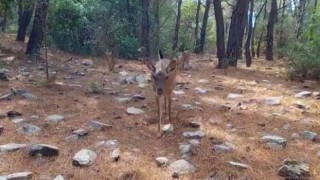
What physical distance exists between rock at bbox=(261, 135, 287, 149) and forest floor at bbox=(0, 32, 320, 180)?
0.29 feet

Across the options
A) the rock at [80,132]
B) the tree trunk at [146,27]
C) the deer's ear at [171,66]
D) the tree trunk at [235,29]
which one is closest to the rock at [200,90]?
the deer's ear at [171,66]

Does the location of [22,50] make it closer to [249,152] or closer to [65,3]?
[65,3]

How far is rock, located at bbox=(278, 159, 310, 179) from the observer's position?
4449 mm

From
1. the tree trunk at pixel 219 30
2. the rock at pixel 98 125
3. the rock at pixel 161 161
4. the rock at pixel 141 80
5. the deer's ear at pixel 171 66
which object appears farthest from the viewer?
the tree trunk at pixel 219 30

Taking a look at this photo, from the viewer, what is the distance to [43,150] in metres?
4.82

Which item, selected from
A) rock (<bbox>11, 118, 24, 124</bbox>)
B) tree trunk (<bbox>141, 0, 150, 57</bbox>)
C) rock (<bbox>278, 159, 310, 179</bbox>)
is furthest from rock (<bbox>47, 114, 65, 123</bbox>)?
tree trunk (<bbox>141, 0, 150, 57</bbox>)

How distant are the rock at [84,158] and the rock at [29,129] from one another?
0.91 metres

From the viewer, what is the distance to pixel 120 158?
486 centimetres

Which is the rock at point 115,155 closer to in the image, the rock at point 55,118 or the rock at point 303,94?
the rock at point 55,118

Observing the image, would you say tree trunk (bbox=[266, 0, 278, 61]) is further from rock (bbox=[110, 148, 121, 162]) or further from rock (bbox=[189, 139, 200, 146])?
rock (bbox=[110, 148, 121, 162])

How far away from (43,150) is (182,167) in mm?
1601

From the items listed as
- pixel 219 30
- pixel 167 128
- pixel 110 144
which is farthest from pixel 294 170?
pixel 219 30

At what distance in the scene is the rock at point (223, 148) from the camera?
16.9ft

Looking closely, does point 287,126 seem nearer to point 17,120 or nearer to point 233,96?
point 233,96
